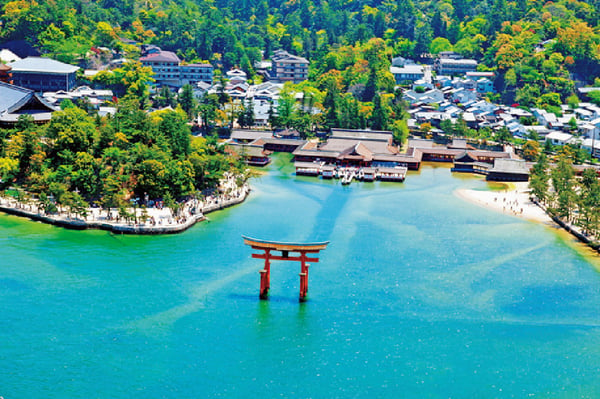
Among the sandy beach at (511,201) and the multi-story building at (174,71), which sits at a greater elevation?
the multi-story building at (174,71)

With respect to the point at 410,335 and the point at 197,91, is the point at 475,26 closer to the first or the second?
the point at 197,91

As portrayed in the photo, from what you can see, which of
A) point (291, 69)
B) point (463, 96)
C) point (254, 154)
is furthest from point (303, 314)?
point (291, 69)

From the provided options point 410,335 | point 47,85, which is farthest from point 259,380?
point 47,85

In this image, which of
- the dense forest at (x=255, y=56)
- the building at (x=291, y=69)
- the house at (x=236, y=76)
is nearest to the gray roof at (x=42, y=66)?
the dense forest at (x=255, y=56)

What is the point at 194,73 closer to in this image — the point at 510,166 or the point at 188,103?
the point at 188,103

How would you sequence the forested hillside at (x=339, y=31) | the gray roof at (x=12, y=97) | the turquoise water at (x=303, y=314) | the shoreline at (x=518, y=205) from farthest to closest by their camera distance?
the forested hillside at (x=339, y=31), the gray roof at (x=12, y=97), the shoreline at (x=518, y=205), the turquoise water at (x=303, y=314)

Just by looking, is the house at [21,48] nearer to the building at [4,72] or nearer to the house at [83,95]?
the house at [83,95]

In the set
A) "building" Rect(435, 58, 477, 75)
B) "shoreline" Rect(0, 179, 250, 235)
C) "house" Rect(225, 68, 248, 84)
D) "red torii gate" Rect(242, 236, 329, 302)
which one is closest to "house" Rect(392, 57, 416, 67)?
"building" Rect(435, 58, 477, 75)
